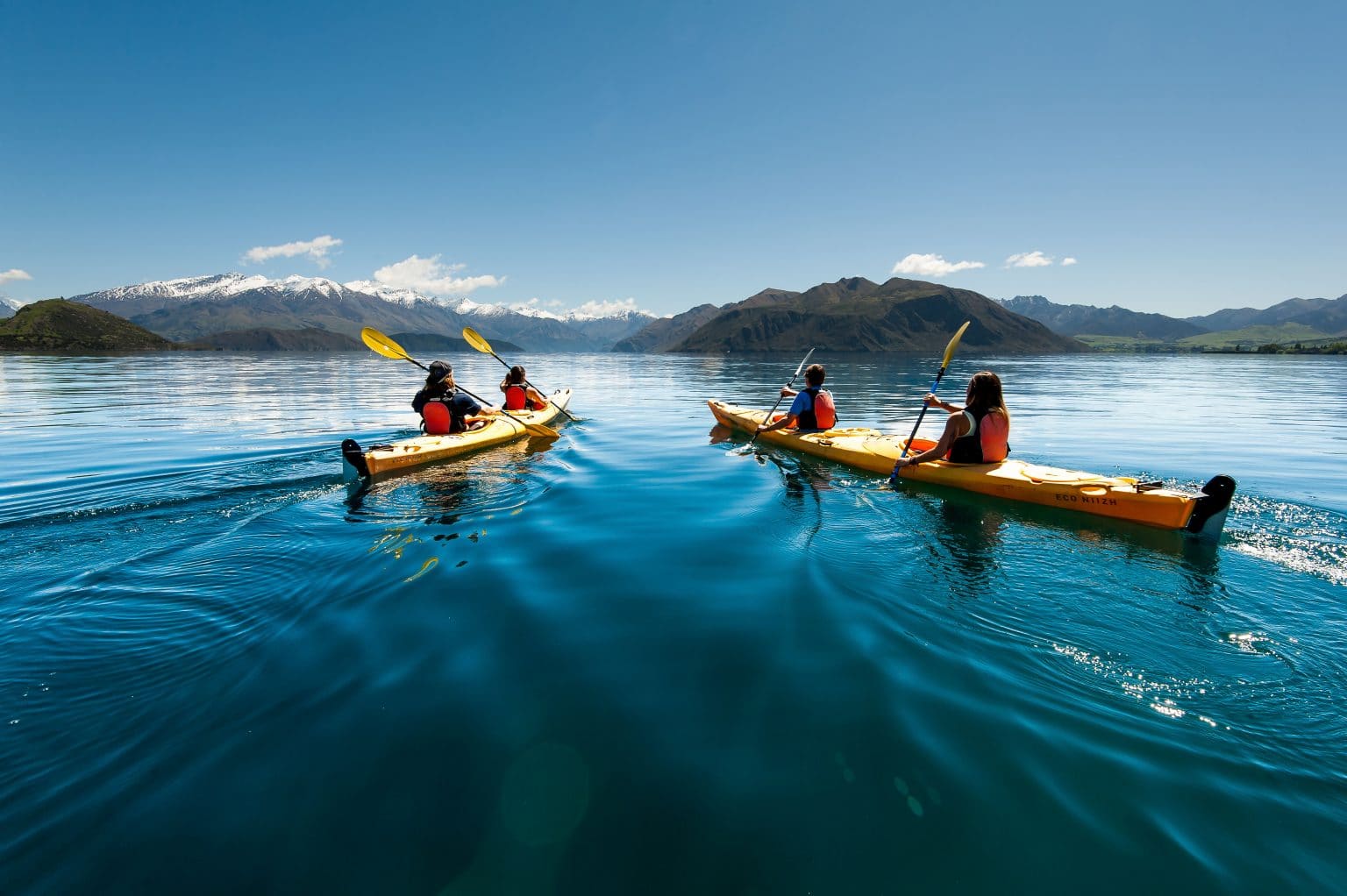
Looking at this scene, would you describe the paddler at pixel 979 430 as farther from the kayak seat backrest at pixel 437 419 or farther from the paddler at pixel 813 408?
the kayak seat backrest at pixel 437 419

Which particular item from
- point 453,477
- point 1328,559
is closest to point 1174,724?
point 1328,559

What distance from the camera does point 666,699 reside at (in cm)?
387

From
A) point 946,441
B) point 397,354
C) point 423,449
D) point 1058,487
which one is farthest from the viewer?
point 397,354

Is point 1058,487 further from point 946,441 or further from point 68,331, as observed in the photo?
point 68,331

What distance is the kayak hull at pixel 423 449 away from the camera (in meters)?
10.3

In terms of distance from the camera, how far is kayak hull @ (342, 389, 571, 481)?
33.8 feet

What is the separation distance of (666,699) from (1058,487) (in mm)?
7315

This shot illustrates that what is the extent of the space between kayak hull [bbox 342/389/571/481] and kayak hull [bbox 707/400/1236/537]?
7887 millimetres

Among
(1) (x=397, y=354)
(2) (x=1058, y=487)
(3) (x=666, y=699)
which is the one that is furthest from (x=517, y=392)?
(3) (x=666, y=699)

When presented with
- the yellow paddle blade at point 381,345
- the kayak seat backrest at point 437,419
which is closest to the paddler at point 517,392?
the yellow paddle blade at point 381,345

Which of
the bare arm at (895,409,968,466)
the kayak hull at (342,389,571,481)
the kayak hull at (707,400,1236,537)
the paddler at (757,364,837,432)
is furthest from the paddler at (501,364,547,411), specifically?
the bare arm at (895,409,968,466)

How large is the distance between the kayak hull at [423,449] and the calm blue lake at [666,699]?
63.7 inches

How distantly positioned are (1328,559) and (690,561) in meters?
7.08

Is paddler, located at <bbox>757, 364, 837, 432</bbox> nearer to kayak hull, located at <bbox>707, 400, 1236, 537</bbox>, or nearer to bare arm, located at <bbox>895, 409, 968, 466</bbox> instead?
kayak hull, located at <bbox>707, 400, 1236, 537</bbox>
